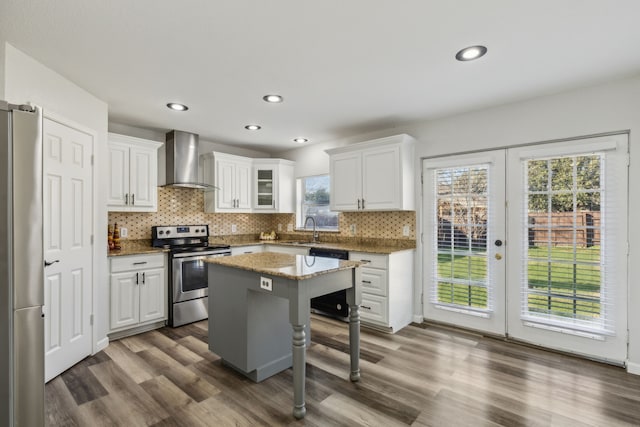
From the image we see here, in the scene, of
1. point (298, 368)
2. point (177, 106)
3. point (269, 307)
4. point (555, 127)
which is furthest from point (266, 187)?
point (555, 127)

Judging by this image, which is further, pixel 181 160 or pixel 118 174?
pixel 181 160

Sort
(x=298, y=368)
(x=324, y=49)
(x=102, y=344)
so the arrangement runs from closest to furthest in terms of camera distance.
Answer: (x=298, y=368)
(x=324, y=49)
(x=102, y=344)

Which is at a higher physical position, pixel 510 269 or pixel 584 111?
pixel 584 111

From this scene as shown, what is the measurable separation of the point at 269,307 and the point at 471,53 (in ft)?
7.87

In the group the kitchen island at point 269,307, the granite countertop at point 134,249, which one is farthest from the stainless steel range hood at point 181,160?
the kitchen island at point 269,307

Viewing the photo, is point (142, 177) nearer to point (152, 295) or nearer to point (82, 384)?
point (152, 295)

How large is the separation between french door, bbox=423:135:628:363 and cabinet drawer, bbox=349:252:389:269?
2.17 feet

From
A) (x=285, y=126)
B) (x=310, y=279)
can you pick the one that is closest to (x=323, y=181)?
(x=285, y=126)

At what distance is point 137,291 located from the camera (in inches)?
135

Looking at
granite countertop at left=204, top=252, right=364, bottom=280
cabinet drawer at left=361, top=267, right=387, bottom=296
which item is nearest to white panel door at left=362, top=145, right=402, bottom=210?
cabinet drawer at left=361, top=267, right=387, bottom=296

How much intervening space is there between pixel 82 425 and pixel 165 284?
1.83 meters

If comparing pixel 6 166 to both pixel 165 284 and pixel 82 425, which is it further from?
pixel 165 284

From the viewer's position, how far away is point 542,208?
304 centimetres

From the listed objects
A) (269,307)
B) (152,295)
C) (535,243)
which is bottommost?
(152,295)
